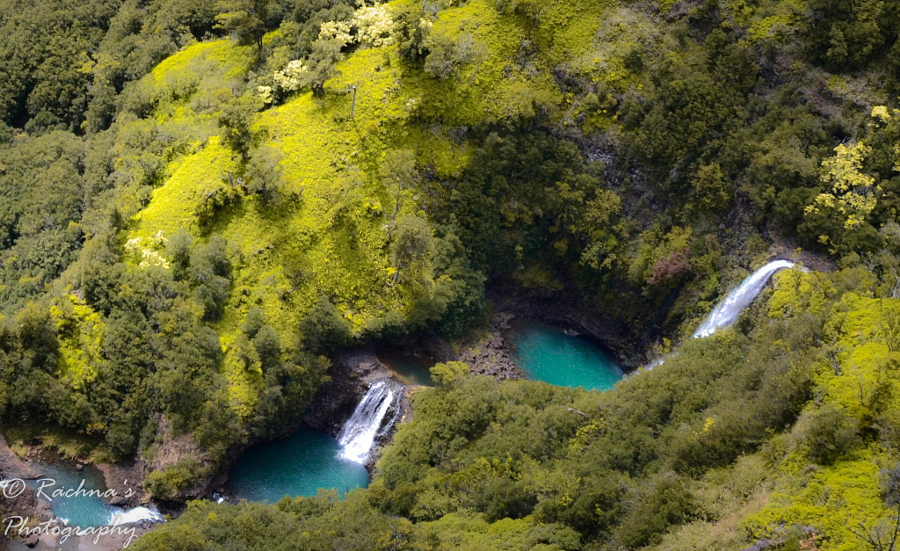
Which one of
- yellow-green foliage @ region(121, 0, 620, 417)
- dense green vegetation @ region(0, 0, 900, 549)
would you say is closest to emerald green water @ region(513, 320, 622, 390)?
dense green vegetation @ region(0, 0, 900, 549)

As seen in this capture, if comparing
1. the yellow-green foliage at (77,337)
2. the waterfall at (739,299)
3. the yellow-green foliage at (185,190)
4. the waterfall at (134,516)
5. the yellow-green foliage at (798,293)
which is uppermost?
the yellow-green foliage at (185,190)

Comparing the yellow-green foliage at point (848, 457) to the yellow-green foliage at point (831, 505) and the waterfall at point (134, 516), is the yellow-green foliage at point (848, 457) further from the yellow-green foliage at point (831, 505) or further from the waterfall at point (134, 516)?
the waterfall at point (134, 516)

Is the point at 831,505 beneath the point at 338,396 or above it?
above

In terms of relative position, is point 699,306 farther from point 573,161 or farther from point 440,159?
point 440,159

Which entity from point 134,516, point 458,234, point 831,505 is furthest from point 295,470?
point 831,505

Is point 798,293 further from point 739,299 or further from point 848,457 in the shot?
point 848,457

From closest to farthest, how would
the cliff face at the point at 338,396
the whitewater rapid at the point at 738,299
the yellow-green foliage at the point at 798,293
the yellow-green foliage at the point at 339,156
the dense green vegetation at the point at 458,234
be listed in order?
the dense green vegetation at the point at 458,234 → the yellow-green foliage at the point at 798,293 → the whitewater rapid at the point at 738,299 → the yellow-green foliage at the point at 339,156 → the cliff face at the point at 338,396

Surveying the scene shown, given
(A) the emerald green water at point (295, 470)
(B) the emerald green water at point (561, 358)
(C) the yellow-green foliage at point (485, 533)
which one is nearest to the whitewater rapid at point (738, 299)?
(B) the emerald green water at point (561, 358)
